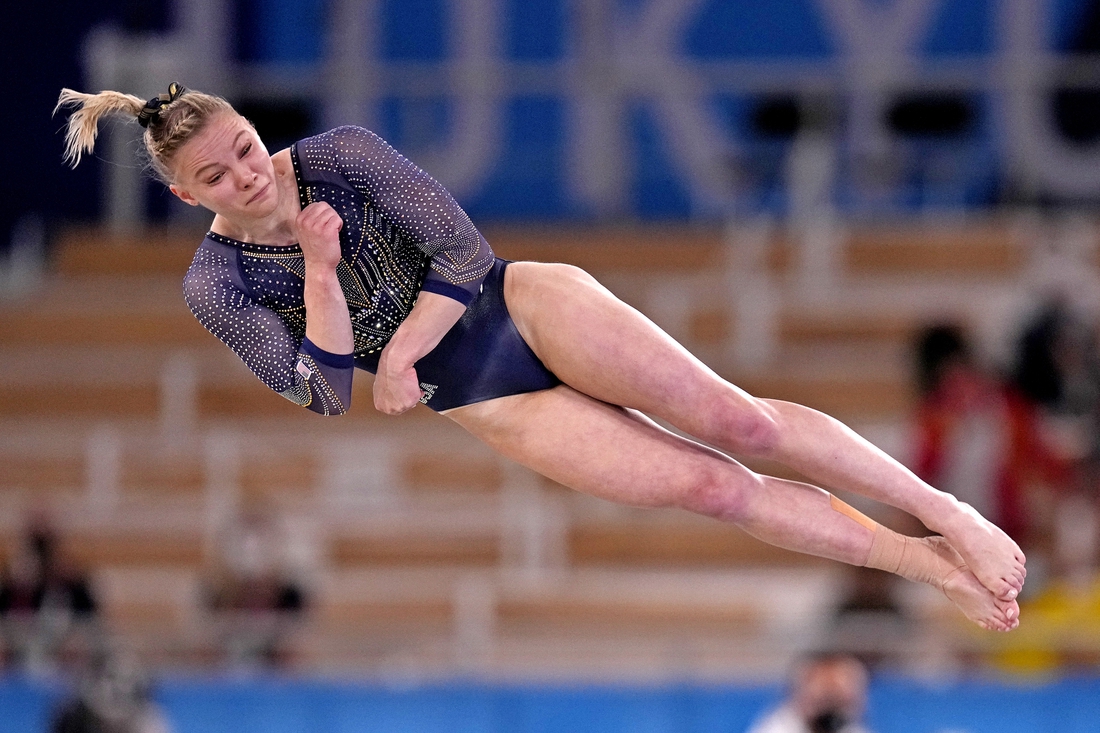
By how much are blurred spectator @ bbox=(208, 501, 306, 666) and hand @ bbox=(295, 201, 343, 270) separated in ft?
10.6

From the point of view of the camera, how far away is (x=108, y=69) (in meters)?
9.98

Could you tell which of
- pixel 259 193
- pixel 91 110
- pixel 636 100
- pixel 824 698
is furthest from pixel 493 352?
pixel 636 100

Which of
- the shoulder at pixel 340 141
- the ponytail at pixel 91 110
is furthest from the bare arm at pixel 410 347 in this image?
the ponytail at pixel 91 110

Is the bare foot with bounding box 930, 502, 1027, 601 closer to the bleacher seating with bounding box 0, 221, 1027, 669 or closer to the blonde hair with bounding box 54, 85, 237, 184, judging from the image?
the blonde hair with bounding box 54, 85, 237, 184

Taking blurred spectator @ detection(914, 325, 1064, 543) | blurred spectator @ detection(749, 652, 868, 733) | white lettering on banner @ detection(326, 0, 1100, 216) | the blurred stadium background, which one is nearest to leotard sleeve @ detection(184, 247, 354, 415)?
the blurred stadium background

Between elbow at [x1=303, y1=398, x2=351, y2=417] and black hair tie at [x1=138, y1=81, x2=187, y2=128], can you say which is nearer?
black hair tie at [x1=138, y1=81, x2=187, y2=128]

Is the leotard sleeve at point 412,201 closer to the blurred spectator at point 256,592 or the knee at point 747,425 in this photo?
the knee at point 747,425

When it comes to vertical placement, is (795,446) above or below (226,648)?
above

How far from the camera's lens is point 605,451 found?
362 cm

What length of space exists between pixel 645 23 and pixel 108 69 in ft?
11.7

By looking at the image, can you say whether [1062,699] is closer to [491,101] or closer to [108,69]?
[491,101]

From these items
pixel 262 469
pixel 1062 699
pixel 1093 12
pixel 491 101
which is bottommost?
pixel 262 469

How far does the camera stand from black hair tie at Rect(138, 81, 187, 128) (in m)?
3.35

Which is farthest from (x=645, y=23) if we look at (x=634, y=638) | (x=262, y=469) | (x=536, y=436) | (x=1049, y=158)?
(x=536, y=436)
